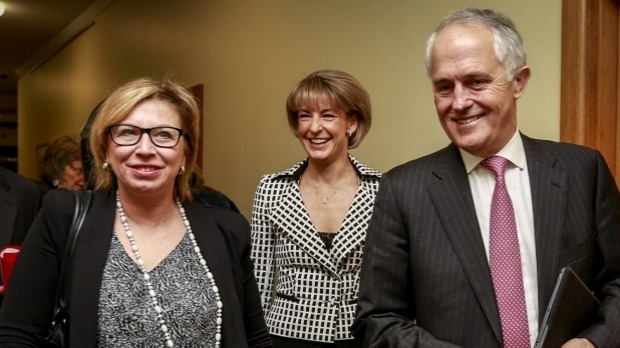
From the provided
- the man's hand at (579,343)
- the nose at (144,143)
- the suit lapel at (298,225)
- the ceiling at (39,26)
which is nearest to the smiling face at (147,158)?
the nose at (144,143)

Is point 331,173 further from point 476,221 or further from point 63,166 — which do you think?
point 63,166

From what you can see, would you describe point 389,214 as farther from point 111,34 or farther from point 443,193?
point 111,34

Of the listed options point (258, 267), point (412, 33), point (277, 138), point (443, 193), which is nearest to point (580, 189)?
point (443, 193)

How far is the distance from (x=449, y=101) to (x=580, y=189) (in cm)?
37

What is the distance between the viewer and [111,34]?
8367 millimetres

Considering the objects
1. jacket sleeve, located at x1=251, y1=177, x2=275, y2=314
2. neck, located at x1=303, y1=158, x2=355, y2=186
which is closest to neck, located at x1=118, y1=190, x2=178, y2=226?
jacket sleeve, located at x1=251, y1=177, x2=275, y2=314

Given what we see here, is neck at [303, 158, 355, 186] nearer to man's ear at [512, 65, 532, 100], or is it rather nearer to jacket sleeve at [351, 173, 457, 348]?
jacket sleeve at [351, 173, 457, 348]

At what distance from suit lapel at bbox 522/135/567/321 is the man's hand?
3.5 inches

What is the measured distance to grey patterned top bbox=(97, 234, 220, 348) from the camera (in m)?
1.86

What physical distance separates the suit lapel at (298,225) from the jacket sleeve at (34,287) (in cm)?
105

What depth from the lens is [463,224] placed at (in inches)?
70.5

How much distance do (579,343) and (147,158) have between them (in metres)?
1.13

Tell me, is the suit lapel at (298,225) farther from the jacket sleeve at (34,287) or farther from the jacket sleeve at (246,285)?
the jacket sleeve at (34,287)

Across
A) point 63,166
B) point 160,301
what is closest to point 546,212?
point 160,301
